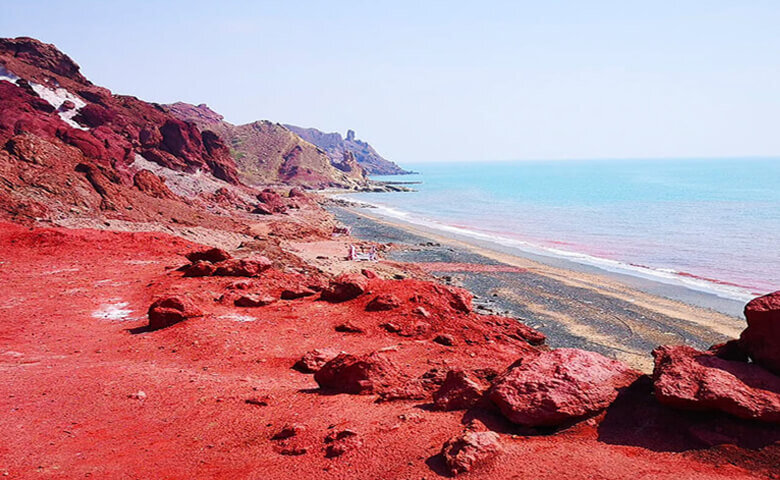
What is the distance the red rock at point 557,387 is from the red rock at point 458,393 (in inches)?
Answer: 15.4

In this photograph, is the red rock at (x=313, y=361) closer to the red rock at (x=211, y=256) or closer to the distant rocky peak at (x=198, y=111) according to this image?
the red rock at (x=211, y=256)

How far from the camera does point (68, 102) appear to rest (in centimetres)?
4569

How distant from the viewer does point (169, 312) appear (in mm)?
13367

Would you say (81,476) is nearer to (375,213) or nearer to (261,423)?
(261,423)

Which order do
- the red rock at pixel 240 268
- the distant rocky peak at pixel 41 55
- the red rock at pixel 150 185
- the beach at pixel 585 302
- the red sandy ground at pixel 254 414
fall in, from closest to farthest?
the red sandy ground at pixel 254 414, the red rock at pixel 240 268, the beach at pixel 585 302, the red rock at pixel 150 185, the distant rocky peak at pixel 41 55

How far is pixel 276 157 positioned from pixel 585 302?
3719 inches

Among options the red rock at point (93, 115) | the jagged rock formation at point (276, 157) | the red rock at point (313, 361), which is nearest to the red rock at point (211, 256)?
the red rock at point (313, 361)

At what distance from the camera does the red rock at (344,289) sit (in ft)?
50.9

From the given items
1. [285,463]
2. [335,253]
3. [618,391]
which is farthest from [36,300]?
[335,253]

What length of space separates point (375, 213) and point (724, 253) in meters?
39.9

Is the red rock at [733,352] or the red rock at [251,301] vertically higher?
the red rock at [733,352]

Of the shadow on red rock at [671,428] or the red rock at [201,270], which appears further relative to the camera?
the red rock at [201,270]

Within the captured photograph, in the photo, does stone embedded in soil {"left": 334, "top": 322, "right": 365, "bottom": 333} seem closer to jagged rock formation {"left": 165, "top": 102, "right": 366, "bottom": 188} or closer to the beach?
the beach

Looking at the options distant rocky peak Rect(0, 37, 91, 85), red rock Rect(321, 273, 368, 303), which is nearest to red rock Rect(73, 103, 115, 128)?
distant rocky peak Rect(0, 37, 91, 85)
